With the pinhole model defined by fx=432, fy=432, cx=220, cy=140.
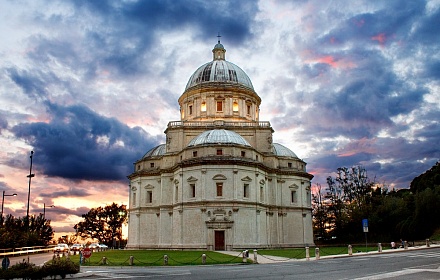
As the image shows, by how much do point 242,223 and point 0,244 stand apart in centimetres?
2884

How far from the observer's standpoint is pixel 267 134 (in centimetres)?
6231

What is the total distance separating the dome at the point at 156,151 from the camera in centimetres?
6575

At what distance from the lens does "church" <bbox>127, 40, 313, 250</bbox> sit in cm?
5262

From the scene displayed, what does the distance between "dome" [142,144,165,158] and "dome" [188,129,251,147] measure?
32.4 feet

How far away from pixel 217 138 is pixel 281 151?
49.6 feet

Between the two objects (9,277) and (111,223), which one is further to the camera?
(111,223)

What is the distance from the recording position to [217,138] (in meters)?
55.3

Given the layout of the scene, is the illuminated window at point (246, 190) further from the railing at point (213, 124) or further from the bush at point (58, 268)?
the bush at point (58, 268)

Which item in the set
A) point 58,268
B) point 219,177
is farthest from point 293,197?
point 58,268

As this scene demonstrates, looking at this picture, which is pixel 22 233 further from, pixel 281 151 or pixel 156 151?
pixel 281 151

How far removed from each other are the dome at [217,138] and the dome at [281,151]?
33.6ft

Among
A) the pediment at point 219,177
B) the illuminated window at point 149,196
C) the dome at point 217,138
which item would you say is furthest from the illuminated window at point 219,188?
the illuminated window at point 149,196

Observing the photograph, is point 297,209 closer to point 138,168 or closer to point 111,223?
point 138,168

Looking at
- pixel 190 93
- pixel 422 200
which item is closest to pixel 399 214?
pixel 422 200
